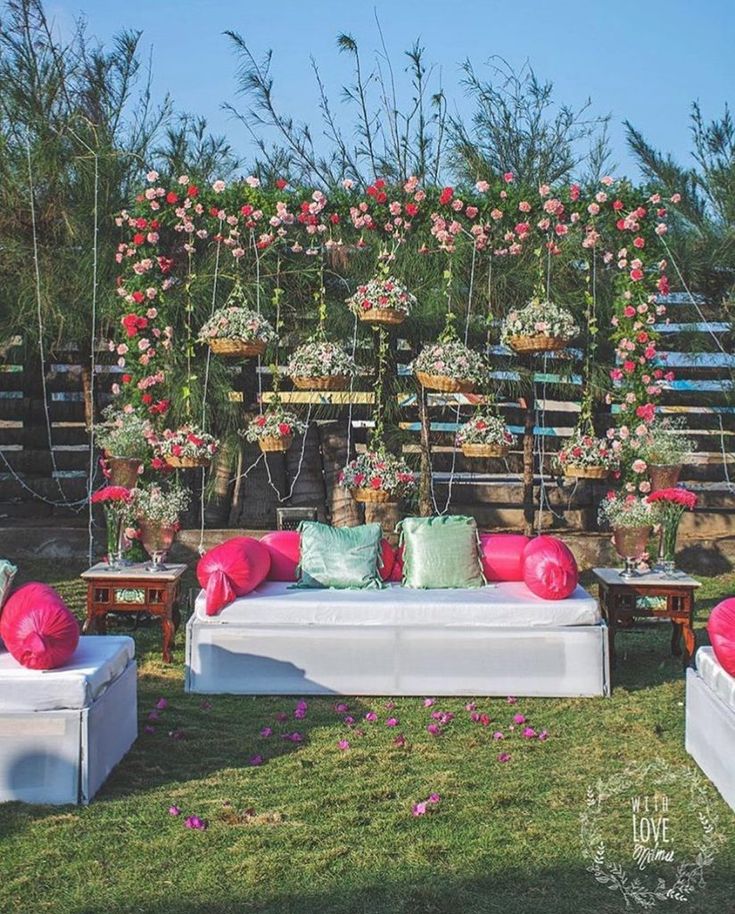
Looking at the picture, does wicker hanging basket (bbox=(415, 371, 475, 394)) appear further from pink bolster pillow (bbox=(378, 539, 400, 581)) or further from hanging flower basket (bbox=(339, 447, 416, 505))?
pink bolster pillow (bbox=(378, 539, 400, 581))

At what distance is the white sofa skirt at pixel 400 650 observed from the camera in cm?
600

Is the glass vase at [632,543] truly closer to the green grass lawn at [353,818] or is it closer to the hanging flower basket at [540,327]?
the green grass lawn at [353,818]

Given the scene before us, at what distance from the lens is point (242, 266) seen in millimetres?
8766

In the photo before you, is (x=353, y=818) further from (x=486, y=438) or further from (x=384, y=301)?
(x=486, y=438)

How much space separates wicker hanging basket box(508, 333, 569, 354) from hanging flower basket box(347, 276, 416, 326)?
27.7 inches

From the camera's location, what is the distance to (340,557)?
6473mm

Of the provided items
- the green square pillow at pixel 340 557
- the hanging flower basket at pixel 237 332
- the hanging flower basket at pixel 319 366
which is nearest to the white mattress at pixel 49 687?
the green square pillow at pixel 340 557

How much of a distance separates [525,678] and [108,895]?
9.59 ft

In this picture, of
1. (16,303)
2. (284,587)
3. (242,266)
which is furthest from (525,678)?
(16,303)

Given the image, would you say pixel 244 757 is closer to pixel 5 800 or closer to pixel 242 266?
pixel 5 800

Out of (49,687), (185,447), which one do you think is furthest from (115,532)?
(49,687)

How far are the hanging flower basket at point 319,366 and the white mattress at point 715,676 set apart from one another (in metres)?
3.08

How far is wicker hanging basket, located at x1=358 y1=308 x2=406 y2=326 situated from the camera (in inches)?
279

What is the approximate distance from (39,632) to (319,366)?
3136 mm
